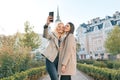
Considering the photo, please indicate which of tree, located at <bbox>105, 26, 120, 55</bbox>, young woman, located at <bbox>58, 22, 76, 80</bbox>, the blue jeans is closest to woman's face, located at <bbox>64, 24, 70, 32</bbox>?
young woman, located at <bbox>58, 22, 76, 80</bbox>

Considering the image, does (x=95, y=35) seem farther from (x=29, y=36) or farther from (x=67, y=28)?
(x=67, y=28)

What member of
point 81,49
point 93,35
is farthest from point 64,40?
point 81,49

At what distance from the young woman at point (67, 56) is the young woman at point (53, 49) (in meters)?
0.08

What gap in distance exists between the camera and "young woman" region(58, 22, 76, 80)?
15.3ft

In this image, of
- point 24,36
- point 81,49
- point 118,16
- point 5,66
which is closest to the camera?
point 5,66

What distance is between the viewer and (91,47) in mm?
72562

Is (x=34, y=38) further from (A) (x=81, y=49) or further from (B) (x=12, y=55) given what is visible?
(A) (x=81, y=49)

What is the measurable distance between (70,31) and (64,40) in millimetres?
176

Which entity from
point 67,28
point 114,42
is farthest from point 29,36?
point 67,28

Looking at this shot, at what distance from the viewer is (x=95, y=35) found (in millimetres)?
70438

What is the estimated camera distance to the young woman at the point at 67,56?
4672 millimetres

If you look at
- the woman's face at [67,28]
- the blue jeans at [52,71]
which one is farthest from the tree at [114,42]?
the blue jeans at [52,71]

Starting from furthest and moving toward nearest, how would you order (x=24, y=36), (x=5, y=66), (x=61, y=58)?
1. (x=24, y=36)
2. (x=5, y=66)
3. (x=61, y=58)

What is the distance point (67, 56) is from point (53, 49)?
246 millimetres
